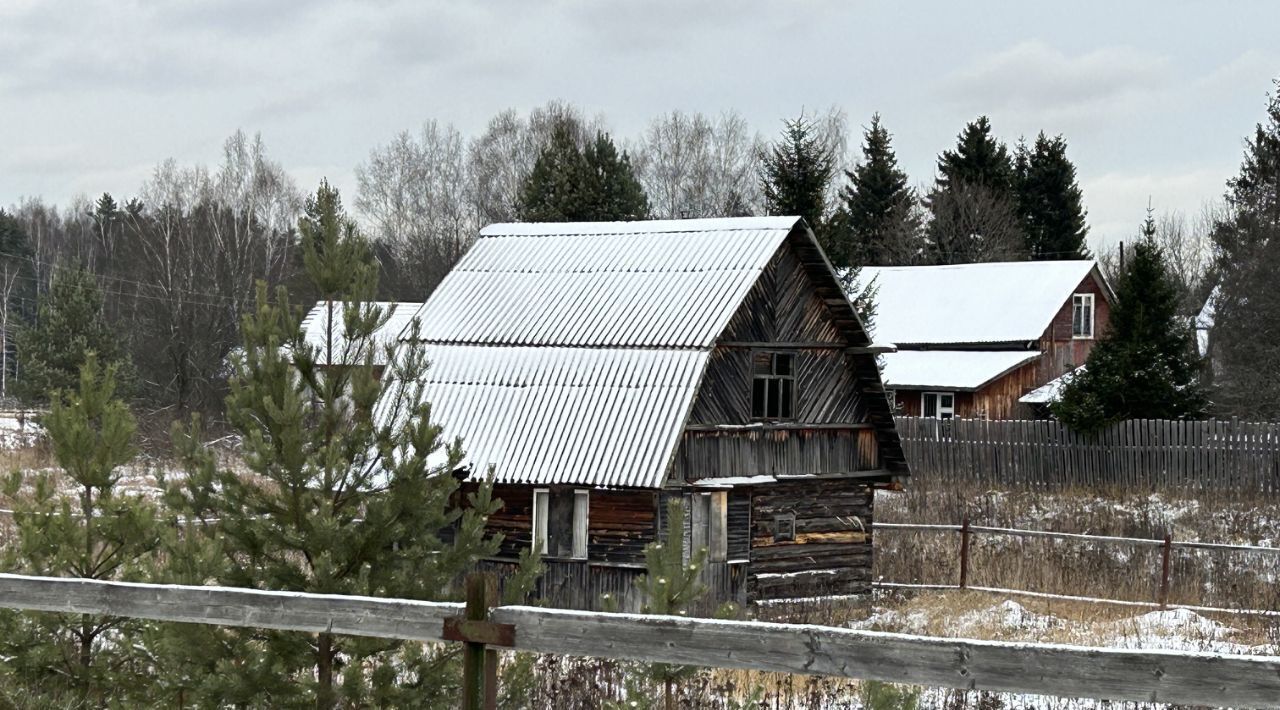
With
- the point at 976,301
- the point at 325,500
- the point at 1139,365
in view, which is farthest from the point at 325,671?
the point at 976,301

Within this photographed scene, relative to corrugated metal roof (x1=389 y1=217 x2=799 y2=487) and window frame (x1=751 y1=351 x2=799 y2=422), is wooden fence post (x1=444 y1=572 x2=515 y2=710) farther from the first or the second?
window frame (x1=751 y1=351 x2=799 y2=422)

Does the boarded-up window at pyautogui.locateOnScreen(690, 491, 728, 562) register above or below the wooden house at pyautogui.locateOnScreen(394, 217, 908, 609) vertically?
below

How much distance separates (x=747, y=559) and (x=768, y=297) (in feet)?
13.5

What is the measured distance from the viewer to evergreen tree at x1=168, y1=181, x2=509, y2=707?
33.2 ft

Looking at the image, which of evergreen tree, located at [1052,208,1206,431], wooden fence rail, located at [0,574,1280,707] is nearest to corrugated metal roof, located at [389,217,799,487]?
wooden fence rail, located at [0,574,1280,707]

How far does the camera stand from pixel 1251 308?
37469 millimetres

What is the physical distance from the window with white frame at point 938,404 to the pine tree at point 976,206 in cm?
2299

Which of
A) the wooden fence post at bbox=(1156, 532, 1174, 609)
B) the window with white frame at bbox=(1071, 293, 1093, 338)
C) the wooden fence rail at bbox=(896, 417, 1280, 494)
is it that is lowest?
the wooden fence post at bbox=(1156, 532, 1174, 609)

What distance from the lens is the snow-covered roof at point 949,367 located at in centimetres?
4016

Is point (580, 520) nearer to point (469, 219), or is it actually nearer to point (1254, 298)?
point (1254, 298)

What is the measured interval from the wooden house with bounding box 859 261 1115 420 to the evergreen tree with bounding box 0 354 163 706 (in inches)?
1203

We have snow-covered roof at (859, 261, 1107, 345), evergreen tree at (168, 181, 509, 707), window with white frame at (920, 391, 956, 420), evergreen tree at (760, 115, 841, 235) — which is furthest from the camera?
snow-covered roof at (859, 261, 1107, 345)

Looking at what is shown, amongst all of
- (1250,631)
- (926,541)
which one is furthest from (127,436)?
(926,541)

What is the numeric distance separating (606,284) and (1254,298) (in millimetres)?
22007
